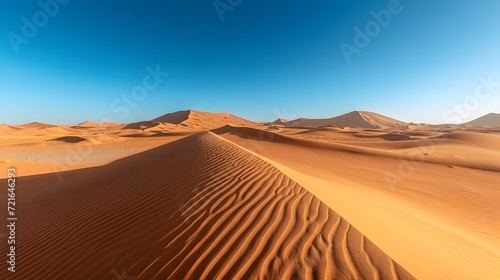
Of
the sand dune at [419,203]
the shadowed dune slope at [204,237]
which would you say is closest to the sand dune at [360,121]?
the sand dune at [419,203]

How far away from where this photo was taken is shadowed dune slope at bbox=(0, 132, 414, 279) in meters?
2.34

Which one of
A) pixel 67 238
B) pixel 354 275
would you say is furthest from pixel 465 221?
pixel 67 238

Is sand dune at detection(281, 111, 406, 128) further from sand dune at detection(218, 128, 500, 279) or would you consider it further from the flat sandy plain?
the flat sandy plain

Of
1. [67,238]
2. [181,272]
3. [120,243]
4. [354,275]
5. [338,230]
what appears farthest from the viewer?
[67,238]

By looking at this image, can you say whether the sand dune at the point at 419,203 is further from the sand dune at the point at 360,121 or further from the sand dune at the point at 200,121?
the sand dune at the point at 360,121

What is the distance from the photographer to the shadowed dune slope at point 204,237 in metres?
2.34

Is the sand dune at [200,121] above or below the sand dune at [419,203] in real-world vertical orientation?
above

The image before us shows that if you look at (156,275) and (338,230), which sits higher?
(338,230)

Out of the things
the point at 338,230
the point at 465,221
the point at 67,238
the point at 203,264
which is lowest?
the point at 465,221

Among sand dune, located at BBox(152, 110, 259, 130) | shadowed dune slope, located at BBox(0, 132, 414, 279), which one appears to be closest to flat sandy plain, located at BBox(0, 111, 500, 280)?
shadowed dune slope, located at BBox(0, 132, 414, 279)

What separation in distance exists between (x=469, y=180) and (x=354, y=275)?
40.4ft

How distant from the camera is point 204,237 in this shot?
290 centimetres

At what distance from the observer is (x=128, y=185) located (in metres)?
6.25

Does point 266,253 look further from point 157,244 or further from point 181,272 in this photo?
point 157,244
